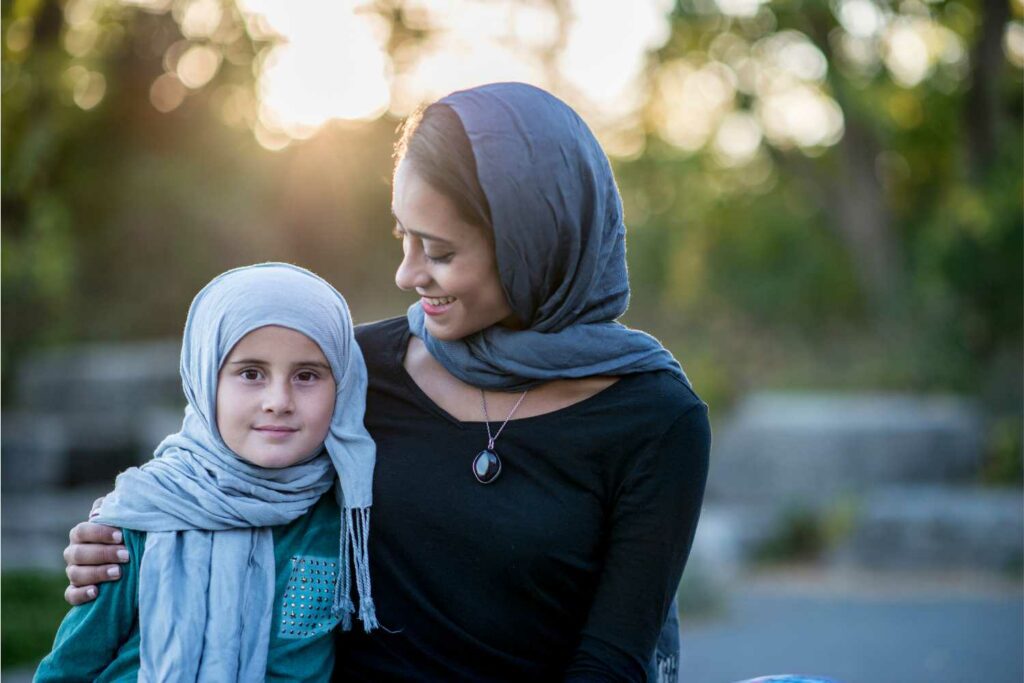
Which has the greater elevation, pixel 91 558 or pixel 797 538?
pixel 797 538

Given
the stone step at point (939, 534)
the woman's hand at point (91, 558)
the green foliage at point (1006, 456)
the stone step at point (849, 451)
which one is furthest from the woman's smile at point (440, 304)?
the green foliage at point (1006, 456)

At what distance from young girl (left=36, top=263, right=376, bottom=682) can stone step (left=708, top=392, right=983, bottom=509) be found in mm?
6948

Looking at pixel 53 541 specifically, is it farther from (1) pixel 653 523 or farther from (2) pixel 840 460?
(1) pixel 653 523

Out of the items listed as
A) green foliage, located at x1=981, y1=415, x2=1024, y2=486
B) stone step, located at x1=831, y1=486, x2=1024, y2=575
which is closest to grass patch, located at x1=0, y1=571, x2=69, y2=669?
stone step, located at x1=831, y1=486, x2=1024, y2=575

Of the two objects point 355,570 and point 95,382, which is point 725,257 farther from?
point 355,570

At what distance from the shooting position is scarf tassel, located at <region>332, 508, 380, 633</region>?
2.27m

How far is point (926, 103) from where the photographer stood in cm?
1627

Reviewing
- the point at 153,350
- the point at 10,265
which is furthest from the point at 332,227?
the point at 10,265

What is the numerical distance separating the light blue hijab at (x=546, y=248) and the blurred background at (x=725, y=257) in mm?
3898

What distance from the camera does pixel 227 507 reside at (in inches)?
89.0

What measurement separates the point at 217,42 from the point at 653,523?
6290 millimetres

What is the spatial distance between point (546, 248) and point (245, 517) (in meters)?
0.74

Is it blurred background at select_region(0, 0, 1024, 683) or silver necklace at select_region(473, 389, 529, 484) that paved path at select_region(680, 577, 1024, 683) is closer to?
blurred background at select_region(0, 0, 1024, 683)

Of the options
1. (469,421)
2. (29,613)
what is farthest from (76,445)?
(469,421)
